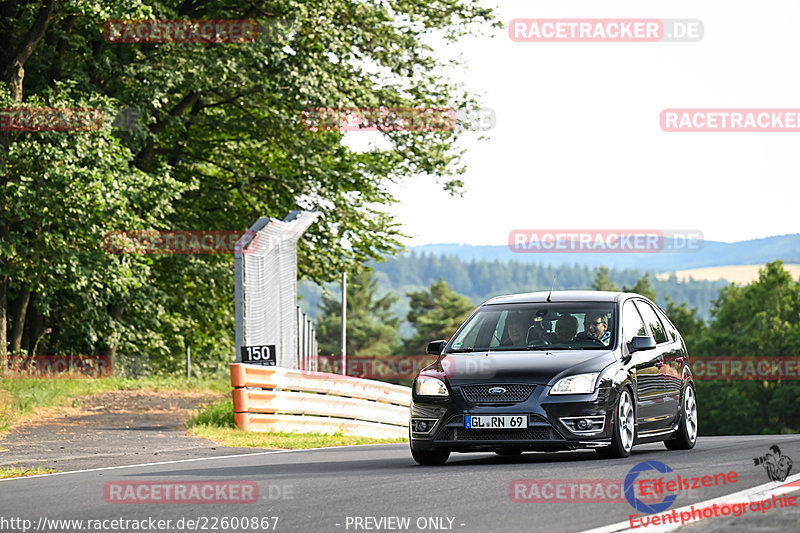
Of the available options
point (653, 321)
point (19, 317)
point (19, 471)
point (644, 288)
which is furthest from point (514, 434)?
point (644, 288)

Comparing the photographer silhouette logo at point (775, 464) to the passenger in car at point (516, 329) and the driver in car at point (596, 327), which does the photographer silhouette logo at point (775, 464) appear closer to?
the driver in car at point (596, 327)

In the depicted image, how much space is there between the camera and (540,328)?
12383mm

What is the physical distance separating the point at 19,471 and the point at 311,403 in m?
7.35

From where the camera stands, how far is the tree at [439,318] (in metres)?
142

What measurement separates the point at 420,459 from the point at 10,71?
56.2ft

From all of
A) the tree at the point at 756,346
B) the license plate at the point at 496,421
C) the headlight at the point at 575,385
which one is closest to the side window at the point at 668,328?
the headlight at the point at 575,385

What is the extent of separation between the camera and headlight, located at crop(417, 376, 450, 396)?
11383mm

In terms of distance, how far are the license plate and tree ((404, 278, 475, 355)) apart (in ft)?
413

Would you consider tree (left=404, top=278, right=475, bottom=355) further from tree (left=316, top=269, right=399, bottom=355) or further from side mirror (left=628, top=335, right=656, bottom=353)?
side mirror (left=628, top=335, right=656, bottom=353)

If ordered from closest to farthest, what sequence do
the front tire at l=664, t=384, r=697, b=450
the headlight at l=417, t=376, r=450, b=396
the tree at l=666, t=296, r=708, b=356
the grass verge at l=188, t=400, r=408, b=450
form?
the headlight at l=417, t=376, r=450, b=396
the front tire at l=664, t=384, r=697, b=450
the grass verge at l=188, t=400, r=408, b=450
the tree at l=666, t=296, r=708, b=356

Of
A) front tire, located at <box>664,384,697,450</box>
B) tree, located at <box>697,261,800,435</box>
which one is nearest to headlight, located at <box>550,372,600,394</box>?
front tire, located at <box>664,384,697,450</box>

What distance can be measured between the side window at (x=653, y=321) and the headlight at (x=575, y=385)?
2.44m

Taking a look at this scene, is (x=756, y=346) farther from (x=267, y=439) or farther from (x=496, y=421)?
(x=496, y=421)

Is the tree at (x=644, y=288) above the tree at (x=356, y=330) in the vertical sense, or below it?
above
